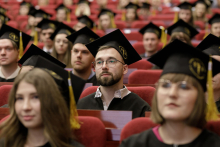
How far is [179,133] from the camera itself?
1.81m

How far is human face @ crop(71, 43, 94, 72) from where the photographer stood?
13.1 ft

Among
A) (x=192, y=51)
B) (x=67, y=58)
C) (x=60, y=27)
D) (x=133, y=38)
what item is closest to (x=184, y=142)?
(x=192, y=51)

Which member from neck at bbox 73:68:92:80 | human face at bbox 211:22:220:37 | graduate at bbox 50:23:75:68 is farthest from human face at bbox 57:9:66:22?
neck at bbox 73:68:92:80

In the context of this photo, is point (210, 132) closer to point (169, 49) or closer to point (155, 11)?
point (169, 49)

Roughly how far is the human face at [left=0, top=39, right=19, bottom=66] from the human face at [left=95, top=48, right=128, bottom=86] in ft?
4.97

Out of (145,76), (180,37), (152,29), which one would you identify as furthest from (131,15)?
(145,76)

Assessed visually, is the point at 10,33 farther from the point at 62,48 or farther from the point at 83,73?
the point at 83,73

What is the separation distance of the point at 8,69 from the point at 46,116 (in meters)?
2.48

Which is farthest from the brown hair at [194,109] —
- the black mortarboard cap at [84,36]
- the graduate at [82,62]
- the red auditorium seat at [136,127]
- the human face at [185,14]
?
the human face at [185,14]

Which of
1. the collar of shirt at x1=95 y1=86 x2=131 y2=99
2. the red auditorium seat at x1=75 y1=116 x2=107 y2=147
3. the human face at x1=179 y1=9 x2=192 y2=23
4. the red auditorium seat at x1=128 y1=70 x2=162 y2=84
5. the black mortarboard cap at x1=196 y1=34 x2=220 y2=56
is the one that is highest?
the human face at x1=179 y1=9 x2=192 y2=23

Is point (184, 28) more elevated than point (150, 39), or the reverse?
point (184, 28)

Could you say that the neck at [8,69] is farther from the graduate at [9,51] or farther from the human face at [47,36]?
the human face at [47,36]

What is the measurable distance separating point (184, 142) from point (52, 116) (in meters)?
0.75

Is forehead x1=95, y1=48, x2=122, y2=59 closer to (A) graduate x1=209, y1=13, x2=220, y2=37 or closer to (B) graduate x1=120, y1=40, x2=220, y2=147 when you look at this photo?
(B) graduate x1=120, y1=40, x2=220, y2=147
